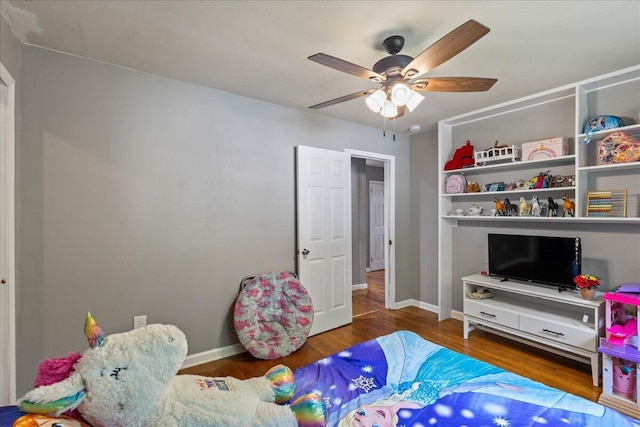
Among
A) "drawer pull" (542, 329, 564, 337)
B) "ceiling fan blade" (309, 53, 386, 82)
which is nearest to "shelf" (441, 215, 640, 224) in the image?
"drawer pull" (542, 329, 564, 337)

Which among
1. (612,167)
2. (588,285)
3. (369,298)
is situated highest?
(612,167)

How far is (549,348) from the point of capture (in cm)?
275

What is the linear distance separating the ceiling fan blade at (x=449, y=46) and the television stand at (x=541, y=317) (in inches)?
89.3

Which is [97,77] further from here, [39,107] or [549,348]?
[549,348]

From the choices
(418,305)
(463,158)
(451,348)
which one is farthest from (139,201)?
(418,305)

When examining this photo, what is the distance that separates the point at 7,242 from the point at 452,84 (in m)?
2.86

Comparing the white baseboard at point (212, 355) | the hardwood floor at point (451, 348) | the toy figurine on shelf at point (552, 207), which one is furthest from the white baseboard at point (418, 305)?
the white baseboard at point (212, 355)

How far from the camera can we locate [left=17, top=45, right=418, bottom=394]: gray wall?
2010 mm

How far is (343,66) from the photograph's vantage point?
1644 mm

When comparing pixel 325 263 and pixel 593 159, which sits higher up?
pixel 593 159

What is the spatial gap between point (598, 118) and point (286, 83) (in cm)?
261

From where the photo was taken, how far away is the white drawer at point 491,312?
2789 millimetres

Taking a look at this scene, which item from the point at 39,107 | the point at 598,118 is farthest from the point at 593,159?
the point at 39,107

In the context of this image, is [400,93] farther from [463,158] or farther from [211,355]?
[211,355]
